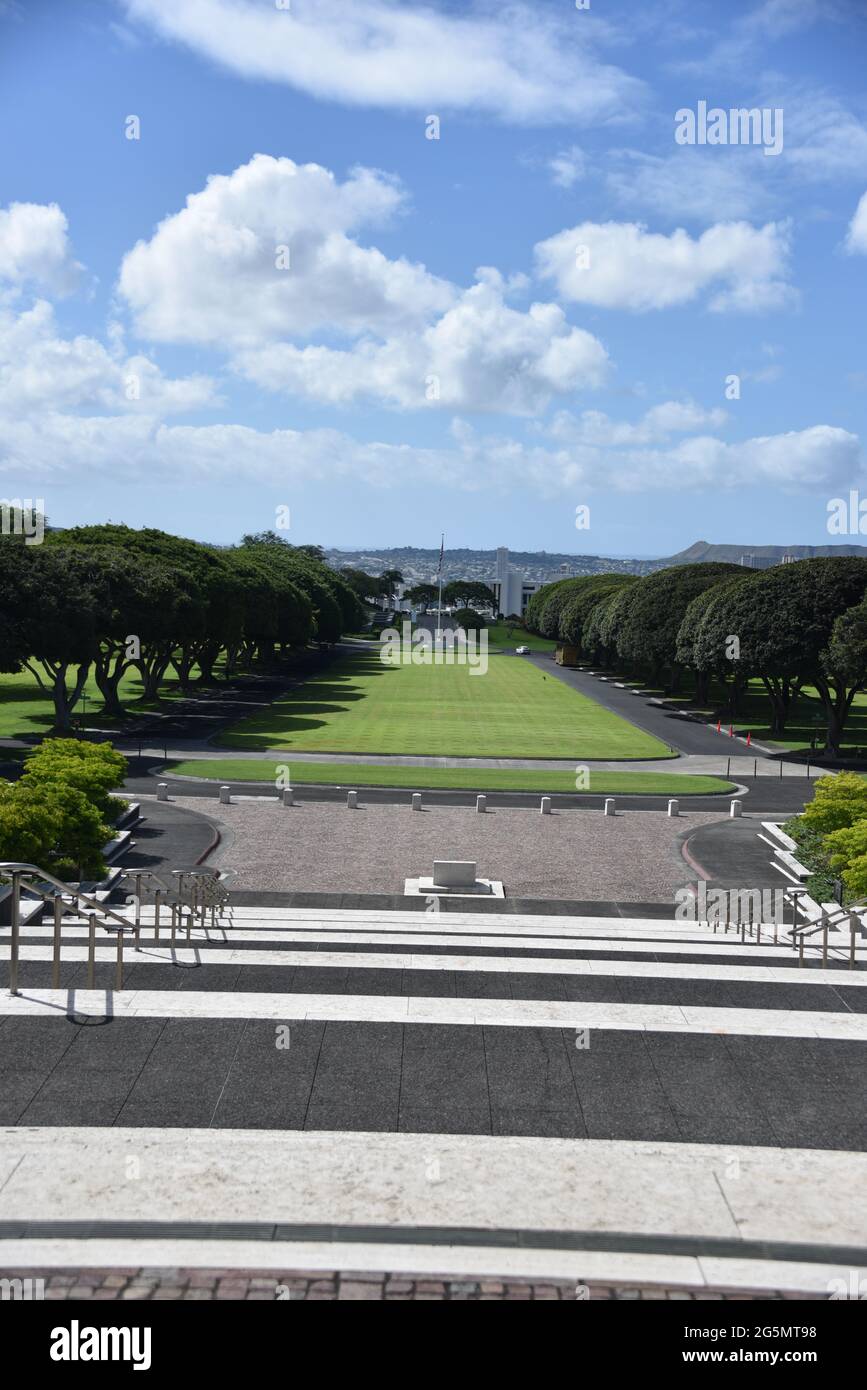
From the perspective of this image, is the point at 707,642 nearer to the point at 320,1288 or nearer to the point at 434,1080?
the point at 434,1080

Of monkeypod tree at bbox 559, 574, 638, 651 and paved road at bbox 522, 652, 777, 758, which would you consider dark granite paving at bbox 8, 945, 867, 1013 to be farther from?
monkeypod tree at bbox 559, 574, 638, 651

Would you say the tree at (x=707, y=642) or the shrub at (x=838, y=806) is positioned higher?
the tree at (x=707, y=642)

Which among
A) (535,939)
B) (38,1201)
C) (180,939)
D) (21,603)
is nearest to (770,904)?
(535,939)

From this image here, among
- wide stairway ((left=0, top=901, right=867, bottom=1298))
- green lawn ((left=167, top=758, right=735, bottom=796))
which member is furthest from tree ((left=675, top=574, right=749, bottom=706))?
wide stairway ((left=0, top=901, right=867, bottom=1298))

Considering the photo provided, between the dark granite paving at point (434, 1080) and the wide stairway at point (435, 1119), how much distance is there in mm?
33

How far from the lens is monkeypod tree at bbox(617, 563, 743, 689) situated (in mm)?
80625

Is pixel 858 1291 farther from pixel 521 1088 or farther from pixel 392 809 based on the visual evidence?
pixel 392 809

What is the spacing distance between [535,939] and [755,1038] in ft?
20.2

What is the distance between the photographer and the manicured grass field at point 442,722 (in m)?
56.4

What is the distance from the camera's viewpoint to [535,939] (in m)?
19.3

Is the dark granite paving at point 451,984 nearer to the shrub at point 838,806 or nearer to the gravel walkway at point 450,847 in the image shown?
the gravel walkway at point 450,847

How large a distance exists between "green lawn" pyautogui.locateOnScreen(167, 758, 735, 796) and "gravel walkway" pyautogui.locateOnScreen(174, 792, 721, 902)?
13.7 feet

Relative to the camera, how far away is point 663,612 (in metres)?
81.4

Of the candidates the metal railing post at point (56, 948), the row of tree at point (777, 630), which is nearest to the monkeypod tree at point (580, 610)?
the row of tree at point (777, 630)
